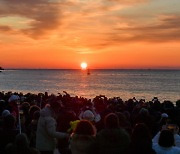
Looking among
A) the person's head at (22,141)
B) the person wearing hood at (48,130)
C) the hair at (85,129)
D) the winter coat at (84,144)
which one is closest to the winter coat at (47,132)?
the person wearing hood at (48,130)

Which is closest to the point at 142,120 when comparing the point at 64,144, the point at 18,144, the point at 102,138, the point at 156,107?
the point at 64,144

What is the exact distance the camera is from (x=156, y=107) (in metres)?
16.2

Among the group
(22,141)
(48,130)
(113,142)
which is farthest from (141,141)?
(48,130)

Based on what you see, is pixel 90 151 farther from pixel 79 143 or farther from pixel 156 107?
pixel 156 107

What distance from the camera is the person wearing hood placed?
322 inches

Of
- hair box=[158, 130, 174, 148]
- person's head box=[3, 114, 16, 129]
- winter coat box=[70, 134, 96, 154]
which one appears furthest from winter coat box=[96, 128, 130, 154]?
person's head box=[3, 114, 16, 129]

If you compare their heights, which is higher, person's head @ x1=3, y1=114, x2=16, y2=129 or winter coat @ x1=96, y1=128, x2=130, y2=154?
person's head @ x1=3, y1=114, x2=16, y2=129

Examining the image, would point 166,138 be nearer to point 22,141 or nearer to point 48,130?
point 22,141

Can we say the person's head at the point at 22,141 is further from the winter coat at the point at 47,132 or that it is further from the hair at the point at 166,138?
the hair at the point at 166,138

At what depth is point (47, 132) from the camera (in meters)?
8.33

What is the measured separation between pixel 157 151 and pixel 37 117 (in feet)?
10.7

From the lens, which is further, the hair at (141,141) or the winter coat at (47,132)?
the winter coat at (47,132)

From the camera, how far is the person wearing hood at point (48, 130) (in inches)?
322

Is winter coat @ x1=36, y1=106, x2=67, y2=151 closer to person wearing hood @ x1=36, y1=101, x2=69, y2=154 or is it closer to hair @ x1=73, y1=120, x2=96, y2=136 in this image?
A: person wearing hood @ x1=36, y1=101, x2=69, y2=154
